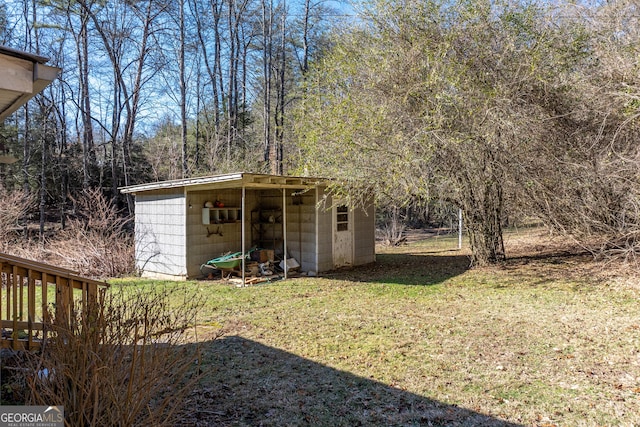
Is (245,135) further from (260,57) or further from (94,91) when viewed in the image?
(94,91)

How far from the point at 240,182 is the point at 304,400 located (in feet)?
17.2

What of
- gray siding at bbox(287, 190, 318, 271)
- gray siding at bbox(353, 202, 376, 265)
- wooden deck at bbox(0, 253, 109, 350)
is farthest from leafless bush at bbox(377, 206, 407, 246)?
wooden deck at bbox(0, 253, 109, 350)

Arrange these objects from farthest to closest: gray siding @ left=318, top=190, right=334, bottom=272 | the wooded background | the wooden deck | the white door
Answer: the white door → gray siding @ left=318, top=190, right=334, bottom=272 → the wooded background → the wooden deck

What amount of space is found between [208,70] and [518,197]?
593 inches

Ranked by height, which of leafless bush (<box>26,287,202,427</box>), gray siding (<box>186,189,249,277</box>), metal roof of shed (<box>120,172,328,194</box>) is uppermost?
metal roof of shed (<box>120,172,328,194</box>)

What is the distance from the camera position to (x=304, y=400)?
344cm

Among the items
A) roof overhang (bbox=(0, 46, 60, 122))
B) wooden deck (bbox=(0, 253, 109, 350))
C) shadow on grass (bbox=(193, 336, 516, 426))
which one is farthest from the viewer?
wooden deck (bbox=(0, 253, 109, 350))

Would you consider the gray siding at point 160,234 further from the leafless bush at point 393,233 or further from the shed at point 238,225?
the leafless bush at point 393,233

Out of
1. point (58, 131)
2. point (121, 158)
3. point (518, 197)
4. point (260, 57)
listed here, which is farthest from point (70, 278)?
point (260, 57)

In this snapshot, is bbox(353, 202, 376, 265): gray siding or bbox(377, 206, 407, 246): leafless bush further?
bbox(377, 206, 407, 246): leafless bush

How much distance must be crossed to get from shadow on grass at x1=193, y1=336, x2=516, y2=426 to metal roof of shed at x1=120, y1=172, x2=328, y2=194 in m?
4.05

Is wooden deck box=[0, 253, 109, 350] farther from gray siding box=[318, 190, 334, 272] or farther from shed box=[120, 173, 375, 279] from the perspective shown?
gray siding box=[318, 190, 334, 272]

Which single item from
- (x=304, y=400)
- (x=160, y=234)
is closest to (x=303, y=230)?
(x=160, y=234)

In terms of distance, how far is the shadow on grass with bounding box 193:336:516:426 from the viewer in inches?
121
